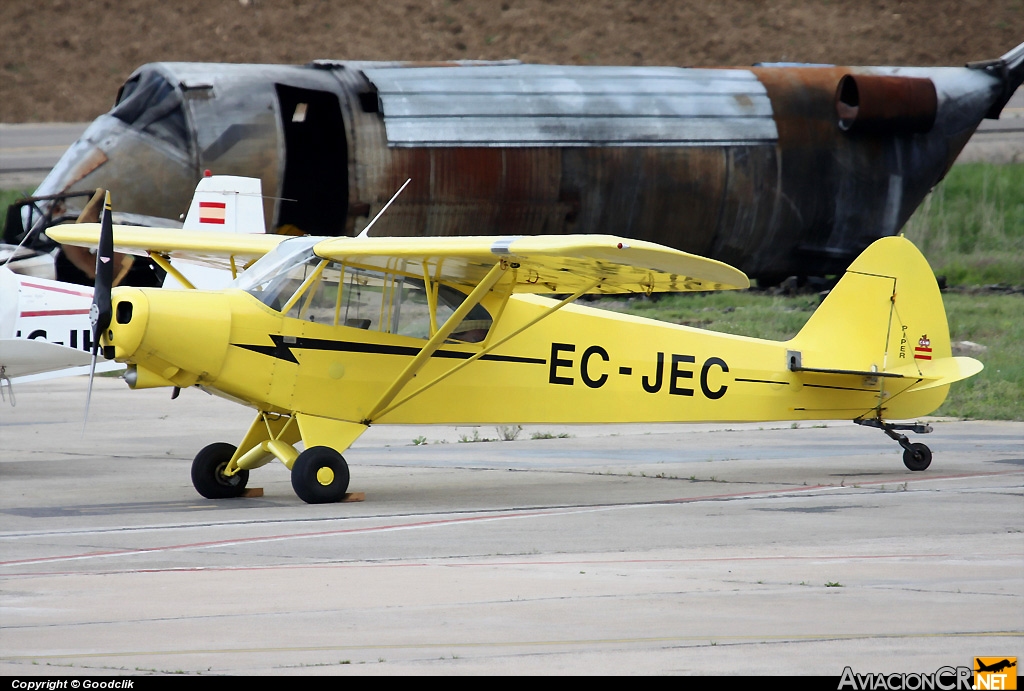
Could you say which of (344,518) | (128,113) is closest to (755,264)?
(128,113)

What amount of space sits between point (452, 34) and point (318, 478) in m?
48.3

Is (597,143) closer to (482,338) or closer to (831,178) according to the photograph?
(831,178)

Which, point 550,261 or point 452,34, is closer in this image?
point 550,261

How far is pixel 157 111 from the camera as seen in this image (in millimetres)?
19875

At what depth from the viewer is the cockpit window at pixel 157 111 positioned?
19.8 metres

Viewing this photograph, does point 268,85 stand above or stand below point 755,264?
above

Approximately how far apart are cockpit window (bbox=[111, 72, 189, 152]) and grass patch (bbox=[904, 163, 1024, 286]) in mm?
16196

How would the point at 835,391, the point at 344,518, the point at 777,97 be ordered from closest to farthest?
the point at 344,518, the point at 835,391, the point at 777,97

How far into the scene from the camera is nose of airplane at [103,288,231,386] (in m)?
10.0

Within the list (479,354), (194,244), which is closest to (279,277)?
(479,354)

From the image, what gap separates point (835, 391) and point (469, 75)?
1081cm

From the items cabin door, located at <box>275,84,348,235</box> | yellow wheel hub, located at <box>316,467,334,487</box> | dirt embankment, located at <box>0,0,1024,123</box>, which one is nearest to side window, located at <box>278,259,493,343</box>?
yellow wheel hub, located at <box>316,467,334,487</box>

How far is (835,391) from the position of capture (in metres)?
12.8

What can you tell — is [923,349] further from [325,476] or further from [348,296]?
[325,476]
